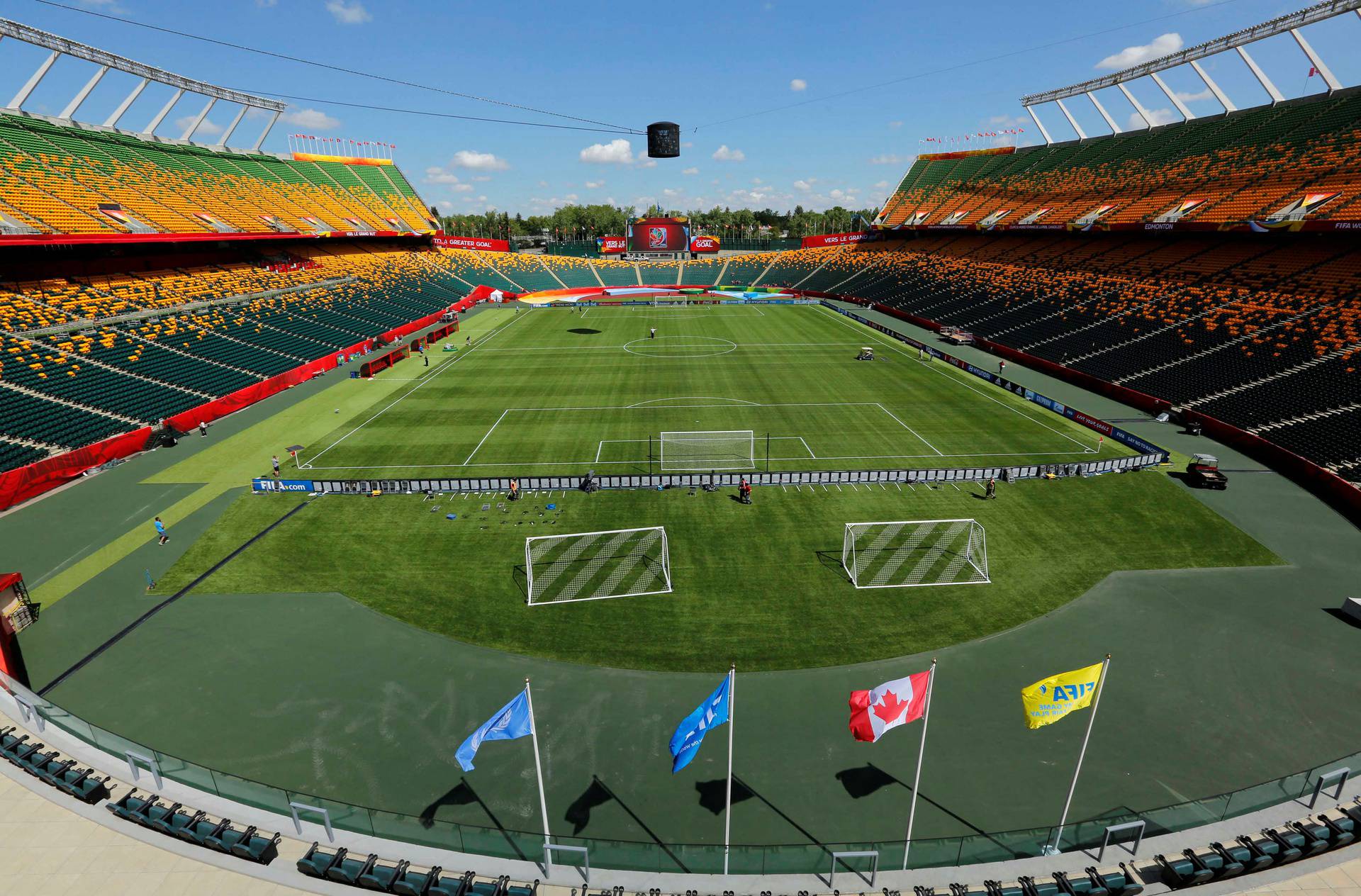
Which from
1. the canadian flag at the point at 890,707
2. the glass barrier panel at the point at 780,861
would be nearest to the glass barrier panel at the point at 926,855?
the glass barrier panel at the point at 780,861

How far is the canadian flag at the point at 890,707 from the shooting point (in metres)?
12.5

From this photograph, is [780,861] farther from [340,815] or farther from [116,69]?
[116,69]

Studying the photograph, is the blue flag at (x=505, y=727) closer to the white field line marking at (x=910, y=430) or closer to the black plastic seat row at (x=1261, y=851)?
the black plastic seat row at (x=1261, y=851)

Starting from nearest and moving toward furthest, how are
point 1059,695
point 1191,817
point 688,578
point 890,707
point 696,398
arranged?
point 1191,817, point 1059,695, point 890,707, point 688,578, point 696,398

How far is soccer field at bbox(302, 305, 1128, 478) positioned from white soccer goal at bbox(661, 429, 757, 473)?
460 millimetres

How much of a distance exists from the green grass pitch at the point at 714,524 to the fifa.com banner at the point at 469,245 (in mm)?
78315

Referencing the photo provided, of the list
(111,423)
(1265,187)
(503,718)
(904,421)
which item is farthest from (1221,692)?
(1265,187)

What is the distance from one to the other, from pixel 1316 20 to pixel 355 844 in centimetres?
9606

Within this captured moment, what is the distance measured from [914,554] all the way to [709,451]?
583 inches

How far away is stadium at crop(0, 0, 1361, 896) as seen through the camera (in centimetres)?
A: 1212

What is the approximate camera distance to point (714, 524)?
95.6ft

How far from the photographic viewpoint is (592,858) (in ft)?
37.4

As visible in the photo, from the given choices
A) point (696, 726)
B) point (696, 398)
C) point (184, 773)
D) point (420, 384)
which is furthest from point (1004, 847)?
point (420, 384)

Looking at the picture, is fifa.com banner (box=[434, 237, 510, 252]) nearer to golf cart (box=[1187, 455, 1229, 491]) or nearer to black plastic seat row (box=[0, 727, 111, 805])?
golf cart (box=[1187, 455, 1229, 491])
